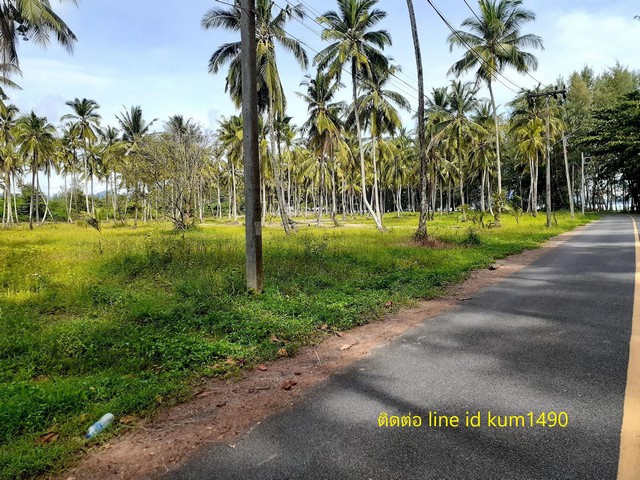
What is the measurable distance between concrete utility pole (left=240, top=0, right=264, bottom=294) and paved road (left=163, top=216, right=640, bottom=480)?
338 cm

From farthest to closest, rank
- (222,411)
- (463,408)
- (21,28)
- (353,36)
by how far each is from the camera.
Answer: (353,36) < (21,28) < (222,411) < (463,408)

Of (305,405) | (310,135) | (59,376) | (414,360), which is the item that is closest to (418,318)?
(414,360)

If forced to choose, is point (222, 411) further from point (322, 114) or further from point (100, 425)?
point (322, 114)

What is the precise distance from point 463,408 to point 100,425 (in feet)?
9.79

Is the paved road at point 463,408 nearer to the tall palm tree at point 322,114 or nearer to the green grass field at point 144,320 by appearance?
the green grass field at point 144,320

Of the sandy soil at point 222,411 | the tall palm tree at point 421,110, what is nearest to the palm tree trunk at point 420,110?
the tall palm tree at point 421,110

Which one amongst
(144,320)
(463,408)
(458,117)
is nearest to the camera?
(463,408)

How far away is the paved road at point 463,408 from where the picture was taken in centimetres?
242

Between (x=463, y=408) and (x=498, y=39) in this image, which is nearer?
(x=463, y=408)

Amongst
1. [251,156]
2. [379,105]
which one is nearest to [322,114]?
[379,105]

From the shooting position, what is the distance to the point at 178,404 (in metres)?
3.51

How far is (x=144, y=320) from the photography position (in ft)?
18.9

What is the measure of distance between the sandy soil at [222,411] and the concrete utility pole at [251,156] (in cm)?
248

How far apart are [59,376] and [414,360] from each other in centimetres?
392
